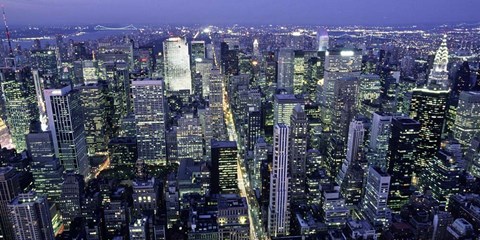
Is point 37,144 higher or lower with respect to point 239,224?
higher

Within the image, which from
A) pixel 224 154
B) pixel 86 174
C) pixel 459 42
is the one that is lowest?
pixel 86 174

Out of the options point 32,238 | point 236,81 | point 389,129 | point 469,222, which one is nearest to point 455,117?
point 389,129

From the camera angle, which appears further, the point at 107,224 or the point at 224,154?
the point at 224,154

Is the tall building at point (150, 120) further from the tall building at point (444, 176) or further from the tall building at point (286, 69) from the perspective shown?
the tall building at point (444, 176)

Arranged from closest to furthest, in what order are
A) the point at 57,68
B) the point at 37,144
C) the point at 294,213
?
the point at 294,213
the point at 37,144
the point at 57,68

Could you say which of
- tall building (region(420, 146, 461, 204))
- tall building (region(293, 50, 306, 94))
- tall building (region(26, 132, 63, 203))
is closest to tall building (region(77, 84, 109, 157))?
tall building (region(26, 132, 63, 203))

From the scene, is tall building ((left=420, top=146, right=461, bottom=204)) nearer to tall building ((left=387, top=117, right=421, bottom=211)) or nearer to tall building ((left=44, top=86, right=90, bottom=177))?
tall building ((left=387, top=117, right=421, bottom=211))

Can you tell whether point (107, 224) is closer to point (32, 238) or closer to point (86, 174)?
point (32, 238)
